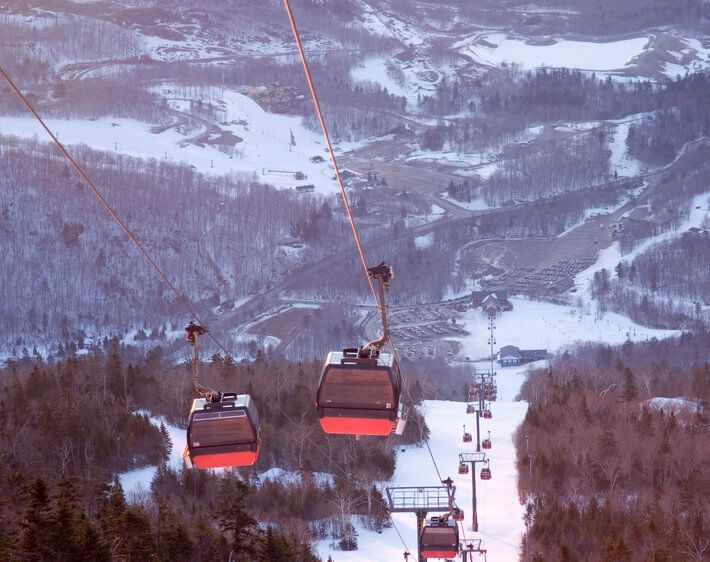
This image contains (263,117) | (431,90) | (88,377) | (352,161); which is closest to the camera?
(88,377)

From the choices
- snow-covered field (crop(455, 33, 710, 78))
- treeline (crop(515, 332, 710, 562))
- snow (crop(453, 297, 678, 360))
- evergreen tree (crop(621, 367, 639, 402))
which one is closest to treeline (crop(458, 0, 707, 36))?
snow-covered field (crop(455, 33, 710, 78))

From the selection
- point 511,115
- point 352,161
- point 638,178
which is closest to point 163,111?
point 352,161

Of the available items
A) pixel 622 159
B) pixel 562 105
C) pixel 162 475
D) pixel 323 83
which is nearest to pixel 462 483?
pixel 162 475

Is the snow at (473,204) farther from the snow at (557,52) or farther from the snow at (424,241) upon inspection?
the snow at (557,52)

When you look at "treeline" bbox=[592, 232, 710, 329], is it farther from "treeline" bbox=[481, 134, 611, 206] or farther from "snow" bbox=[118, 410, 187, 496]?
"snow" bbox=[118, 410, 187, 496]

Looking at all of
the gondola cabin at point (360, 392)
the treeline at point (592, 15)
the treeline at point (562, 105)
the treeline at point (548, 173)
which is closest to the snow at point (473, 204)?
the treeline at point (548, 173)

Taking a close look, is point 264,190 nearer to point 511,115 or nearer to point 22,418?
point 511,115

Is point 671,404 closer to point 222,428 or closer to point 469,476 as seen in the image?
point 469,476
